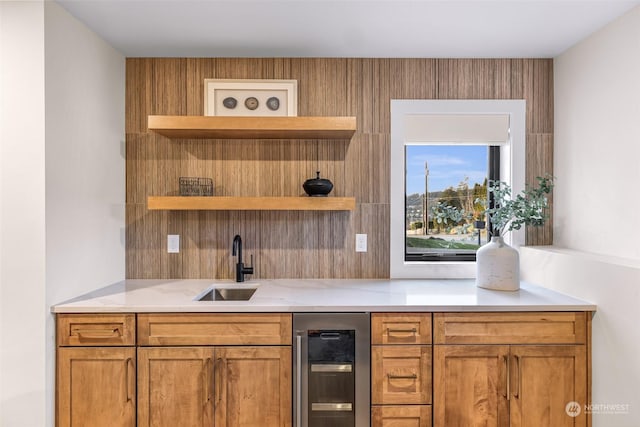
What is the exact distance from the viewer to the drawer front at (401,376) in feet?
5.99

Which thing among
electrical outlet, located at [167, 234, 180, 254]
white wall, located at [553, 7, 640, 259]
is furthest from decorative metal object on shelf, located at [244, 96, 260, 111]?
white wall, located at [553, 7, 640, 259]

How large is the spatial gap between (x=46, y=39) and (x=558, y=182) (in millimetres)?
2945

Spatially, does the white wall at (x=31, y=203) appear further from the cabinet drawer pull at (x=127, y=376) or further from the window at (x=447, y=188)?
the window at (x=447, y=188)

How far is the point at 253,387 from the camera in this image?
Result: 1.82 metres

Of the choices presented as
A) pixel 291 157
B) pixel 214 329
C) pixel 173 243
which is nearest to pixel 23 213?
pixel 173 243

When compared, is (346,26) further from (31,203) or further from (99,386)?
(99,386)

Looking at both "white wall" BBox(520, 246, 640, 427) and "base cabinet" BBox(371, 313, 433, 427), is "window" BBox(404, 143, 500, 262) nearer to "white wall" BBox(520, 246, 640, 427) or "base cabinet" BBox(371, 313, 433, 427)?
"white wall" BBox(520, 246, 640, 427)

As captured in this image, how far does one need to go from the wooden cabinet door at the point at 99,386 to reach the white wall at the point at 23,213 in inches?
4.3

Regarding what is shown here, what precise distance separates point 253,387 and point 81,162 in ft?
4.81

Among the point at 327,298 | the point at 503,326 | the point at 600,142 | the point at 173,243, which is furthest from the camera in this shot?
the point at 173,243

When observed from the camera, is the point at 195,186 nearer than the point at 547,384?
No

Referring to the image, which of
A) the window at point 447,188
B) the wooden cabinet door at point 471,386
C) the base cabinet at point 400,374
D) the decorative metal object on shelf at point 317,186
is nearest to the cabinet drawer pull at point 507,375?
the wooden cabinet door at point 471,386

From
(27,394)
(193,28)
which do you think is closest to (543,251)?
(193,28)

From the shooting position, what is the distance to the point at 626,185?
1.90m
